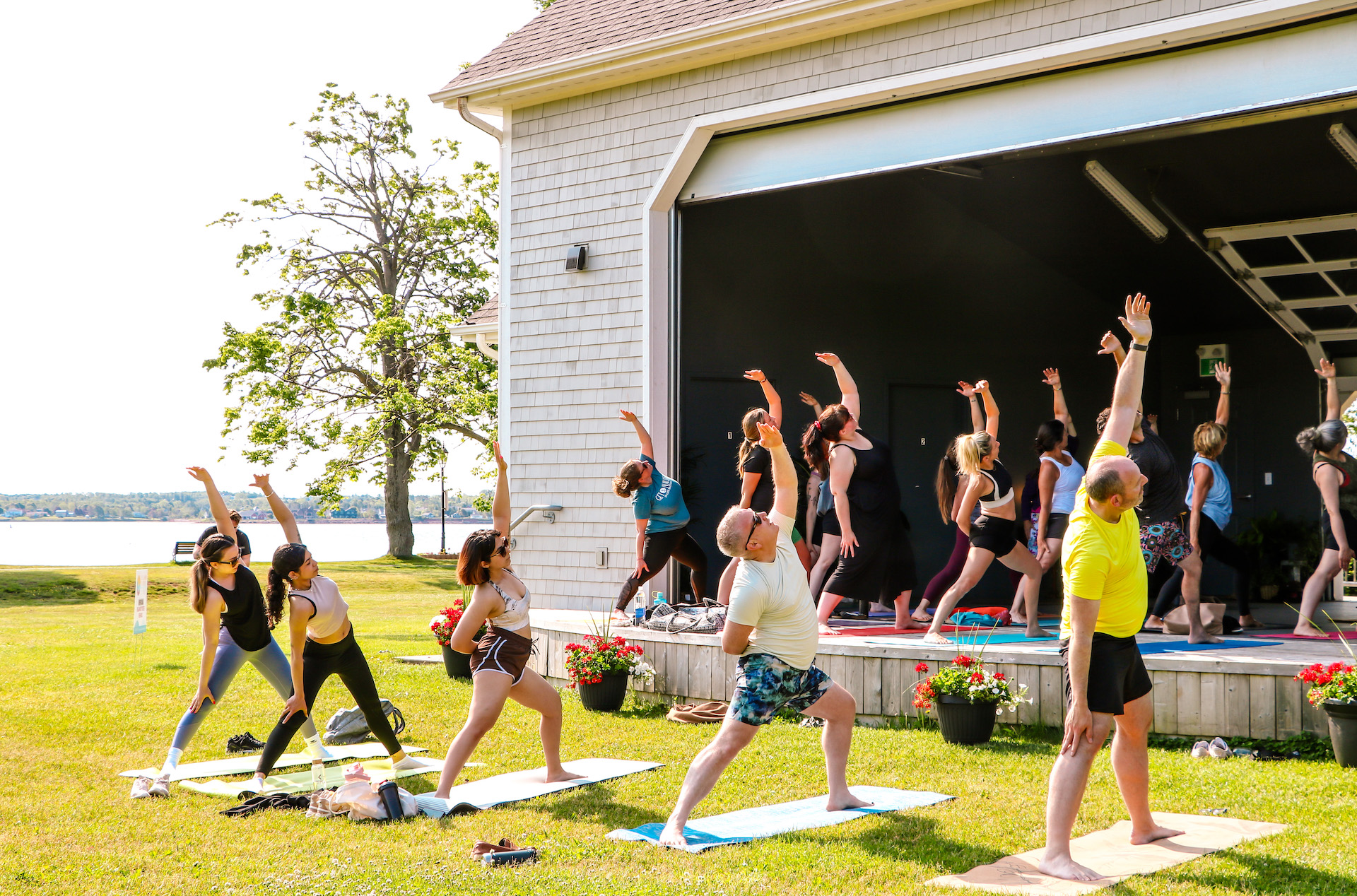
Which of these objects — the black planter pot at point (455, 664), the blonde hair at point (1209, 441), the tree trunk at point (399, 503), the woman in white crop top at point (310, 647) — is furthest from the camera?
the tree trunk at point (399, 503)

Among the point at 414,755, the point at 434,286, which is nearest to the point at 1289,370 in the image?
the point at 414,755

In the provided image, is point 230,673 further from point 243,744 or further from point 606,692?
point 606,692

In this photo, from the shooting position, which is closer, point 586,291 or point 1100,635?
point 1100,635

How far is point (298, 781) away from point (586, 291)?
5.18 metres

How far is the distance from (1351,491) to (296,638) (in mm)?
10154

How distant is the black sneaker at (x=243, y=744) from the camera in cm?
735

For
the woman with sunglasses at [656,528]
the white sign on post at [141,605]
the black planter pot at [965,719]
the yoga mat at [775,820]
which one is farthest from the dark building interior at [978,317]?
the yoga mat at [775,820]

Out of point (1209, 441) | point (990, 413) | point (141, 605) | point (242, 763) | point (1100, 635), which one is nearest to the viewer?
point (1100, 635)

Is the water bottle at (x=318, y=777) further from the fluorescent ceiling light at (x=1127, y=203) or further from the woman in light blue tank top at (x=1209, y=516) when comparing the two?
the fluorescent ceiling light at (x=1127, y=203)

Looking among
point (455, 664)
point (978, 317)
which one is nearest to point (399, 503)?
point (978, 317)

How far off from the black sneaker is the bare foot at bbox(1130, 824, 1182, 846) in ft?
17.6

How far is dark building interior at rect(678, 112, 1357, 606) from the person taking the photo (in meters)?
11.5

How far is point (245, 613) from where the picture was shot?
6582 millimetres

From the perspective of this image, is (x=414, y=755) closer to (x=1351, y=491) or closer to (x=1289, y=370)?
(x=1351, y=491)
